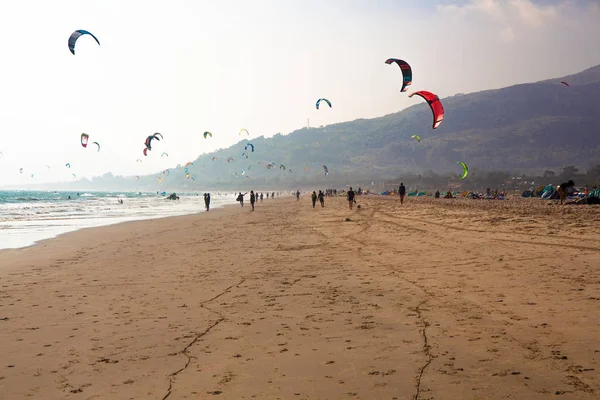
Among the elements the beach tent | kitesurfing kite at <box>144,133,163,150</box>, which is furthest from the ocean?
the beach tent

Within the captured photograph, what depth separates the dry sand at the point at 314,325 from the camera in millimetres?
3977

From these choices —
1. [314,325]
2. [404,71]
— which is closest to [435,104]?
[404,71]

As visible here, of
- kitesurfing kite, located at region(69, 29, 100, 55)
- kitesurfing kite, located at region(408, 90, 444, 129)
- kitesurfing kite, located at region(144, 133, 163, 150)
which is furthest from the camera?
kitesurfing kite, located at region(144, 133, 163, 150)

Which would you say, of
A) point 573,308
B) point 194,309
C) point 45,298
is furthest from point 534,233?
point 45,298

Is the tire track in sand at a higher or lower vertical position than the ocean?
higher

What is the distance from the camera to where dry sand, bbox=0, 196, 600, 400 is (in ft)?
13.0

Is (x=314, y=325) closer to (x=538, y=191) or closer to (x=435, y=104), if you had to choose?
(x=435, y=104)

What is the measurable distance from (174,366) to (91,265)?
7.76 m

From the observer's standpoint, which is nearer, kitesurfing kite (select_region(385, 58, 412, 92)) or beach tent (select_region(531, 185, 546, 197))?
kitesurfing kite (select_region(385, 58, 412, 92))

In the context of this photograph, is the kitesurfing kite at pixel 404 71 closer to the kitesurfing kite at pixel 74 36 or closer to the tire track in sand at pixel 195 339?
the kitesurfing kite at pixel 74 36

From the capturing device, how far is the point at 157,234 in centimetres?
1945

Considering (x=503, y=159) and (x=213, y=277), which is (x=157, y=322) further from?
(x=503, y=159)

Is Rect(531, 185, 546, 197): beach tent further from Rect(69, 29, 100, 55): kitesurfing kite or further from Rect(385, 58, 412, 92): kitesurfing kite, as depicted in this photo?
Rect(69, 29, 100, 55): kitesurfing kite

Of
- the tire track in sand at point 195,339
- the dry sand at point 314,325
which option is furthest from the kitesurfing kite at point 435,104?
the tire track in sand at point 195,339
